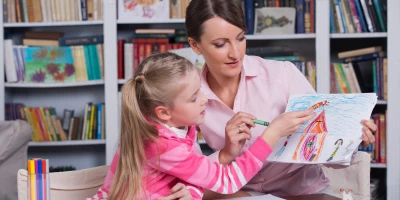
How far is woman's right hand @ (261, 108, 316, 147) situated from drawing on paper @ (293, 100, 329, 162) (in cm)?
3

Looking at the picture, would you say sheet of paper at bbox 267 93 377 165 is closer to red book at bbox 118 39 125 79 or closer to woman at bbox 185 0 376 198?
woman at bbox 185 0 376 198

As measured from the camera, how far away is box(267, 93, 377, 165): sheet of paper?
1540 millimetres

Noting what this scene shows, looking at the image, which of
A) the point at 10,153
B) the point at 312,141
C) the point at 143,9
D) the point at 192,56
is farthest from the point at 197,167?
the point at 143,9

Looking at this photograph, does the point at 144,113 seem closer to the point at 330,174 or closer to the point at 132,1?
the point at 330,174

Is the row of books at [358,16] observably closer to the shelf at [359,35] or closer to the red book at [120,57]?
the shelf at [359,35]

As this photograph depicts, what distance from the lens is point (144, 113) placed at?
61.2 inches

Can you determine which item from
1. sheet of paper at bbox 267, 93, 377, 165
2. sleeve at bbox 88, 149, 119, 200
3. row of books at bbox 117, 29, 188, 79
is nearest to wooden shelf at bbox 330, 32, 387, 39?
row of books at bbox 117, 29, 188, 79

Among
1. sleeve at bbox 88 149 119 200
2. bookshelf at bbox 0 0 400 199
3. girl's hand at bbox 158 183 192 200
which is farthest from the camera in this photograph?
bookshelf at bbox 0 0 400 199

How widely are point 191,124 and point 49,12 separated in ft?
8.90

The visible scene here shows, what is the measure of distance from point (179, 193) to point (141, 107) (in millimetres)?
244

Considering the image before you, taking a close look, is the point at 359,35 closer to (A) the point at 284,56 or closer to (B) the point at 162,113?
(A) the point at 284,56

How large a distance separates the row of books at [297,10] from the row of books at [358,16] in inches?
4.9

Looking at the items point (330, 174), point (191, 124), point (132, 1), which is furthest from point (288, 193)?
point (132, 1)

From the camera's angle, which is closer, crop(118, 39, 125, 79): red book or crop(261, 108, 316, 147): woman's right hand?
crop(261, 108, 316, 147): woman's right hand
